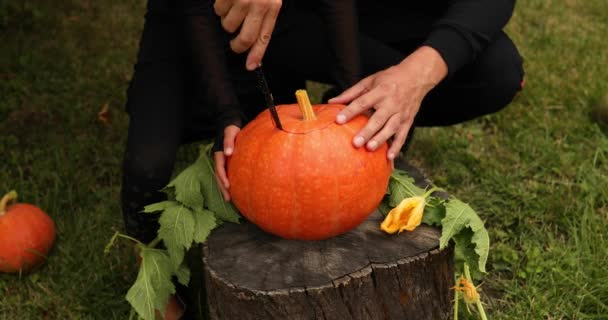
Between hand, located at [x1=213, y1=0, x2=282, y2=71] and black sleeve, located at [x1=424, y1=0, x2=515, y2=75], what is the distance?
2.13 feet

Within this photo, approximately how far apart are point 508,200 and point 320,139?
1.46m

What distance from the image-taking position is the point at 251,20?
1598 mm

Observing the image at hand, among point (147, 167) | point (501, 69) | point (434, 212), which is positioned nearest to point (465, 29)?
point (501, 69)

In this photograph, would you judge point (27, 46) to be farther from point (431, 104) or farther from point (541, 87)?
point (541, 87)

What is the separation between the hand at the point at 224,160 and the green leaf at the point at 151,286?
0.30 m

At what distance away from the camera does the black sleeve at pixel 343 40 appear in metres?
2.07

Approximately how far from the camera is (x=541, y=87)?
3.64 m

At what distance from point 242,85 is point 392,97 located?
2.69 feet

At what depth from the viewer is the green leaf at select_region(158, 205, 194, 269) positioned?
186 centimetres

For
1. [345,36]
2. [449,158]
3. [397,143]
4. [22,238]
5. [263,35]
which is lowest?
[449,158]

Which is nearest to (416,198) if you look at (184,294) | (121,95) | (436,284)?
(436,284)

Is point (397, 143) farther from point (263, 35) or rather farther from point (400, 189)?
point (263, 35)

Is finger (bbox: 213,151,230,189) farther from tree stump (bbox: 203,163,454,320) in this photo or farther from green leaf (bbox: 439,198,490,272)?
green leaf (bbox: 439,198,490,272)

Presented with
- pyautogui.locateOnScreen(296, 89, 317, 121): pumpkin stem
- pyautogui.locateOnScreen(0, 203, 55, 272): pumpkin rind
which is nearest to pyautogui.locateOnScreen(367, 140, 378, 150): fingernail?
pyautogui.locateOnScreen(296, 89, 317, 121): pumpkin stem
